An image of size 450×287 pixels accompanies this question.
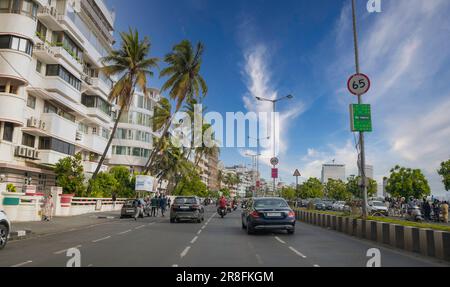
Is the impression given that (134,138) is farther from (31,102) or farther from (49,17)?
(49,17)

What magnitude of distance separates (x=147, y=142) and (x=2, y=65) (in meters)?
43.4

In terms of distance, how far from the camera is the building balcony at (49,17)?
31.1 metres

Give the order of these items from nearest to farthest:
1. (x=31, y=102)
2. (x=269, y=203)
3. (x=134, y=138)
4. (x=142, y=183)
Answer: (x=269, y=203), (x=31, y=102), (x=142, y=183), (x=134, y=138)

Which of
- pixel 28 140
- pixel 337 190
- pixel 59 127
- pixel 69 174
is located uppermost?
pixel 59 127

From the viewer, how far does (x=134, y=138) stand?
67.4m

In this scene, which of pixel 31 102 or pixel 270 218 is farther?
pixel 31 102

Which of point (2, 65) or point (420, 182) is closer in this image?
point (2, 65)

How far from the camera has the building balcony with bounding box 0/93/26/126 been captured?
26672mm

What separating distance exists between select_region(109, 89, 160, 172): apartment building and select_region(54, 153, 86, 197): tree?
3283 centimetres

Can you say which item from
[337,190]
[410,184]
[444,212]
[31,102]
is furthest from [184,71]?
[337,190]

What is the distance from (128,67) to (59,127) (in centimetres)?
992

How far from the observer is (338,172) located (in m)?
132
